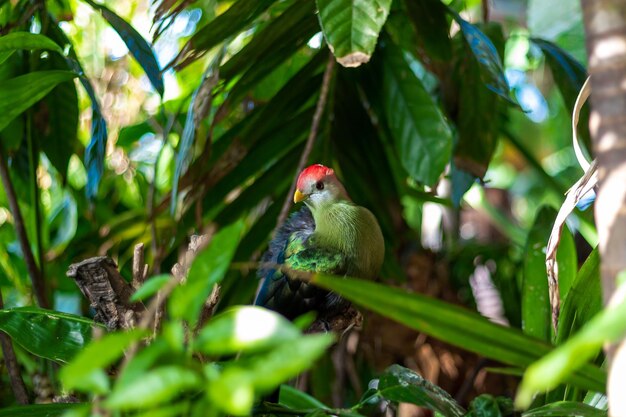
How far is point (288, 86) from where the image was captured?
1.29 metres

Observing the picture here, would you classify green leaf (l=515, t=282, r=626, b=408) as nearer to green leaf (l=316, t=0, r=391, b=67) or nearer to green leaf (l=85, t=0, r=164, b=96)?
green leaf (l=316, t=0, r=391, b=67)

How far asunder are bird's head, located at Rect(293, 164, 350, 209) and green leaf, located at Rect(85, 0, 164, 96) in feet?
0.81

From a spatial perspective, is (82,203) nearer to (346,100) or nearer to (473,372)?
(346,100)

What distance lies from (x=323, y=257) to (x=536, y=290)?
38cm

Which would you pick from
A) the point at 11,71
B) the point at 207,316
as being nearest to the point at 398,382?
the point at 207,316

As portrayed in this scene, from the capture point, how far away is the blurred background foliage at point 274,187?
1.88 ft

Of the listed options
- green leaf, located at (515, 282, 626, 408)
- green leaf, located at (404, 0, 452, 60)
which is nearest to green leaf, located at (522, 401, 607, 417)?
green leaf, located at (515, 282, 626, 408)

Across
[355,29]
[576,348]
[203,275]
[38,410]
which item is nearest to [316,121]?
[355,29]

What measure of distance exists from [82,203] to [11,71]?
45 cm

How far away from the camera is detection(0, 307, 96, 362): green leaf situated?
2.93ft

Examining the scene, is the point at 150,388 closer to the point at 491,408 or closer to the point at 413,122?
the point at 491,408

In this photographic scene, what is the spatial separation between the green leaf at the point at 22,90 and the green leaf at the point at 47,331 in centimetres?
24

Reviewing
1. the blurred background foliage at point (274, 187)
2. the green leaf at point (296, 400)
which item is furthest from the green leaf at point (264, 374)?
the green leaf at point (296, 400)

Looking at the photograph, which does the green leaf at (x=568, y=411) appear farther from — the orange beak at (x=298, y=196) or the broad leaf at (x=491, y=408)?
the orange beak at (x=298, y=196)
